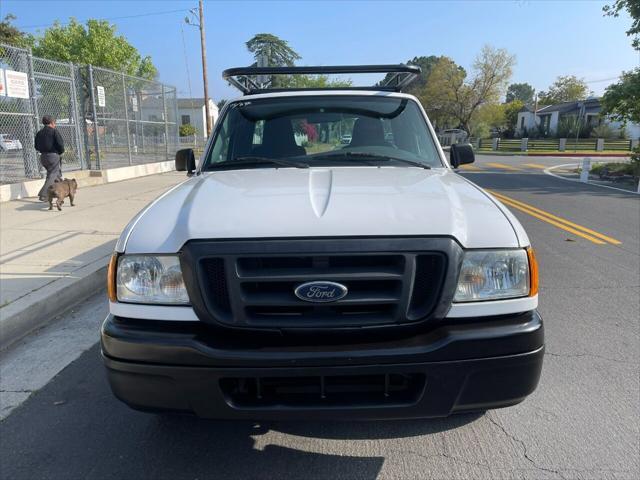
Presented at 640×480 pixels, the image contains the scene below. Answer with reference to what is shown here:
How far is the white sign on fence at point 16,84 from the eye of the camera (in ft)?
34.4

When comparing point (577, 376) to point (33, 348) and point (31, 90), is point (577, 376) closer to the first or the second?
point (33, 348)

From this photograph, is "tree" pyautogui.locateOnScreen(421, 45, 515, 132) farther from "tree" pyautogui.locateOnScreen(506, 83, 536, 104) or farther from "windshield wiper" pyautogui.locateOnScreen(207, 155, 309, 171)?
"tree" pyautogui.locateOnScreen(506, 83, 536, 104)

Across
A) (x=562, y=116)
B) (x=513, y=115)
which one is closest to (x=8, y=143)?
(x=562, y=116)

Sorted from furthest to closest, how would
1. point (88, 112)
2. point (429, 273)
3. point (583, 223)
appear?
point (88, 112) < point (583, 223) < point (429, 273)

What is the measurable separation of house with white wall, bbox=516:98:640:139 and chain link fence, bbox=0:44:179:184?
45864 millimetres

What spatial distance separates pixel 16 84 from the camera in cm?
1076

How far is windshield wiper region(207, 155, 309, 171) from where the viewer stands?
337cm

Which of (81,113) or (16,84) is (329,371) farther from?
(81,113)

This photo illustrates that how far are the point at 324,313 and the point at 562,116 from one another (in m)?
72.2

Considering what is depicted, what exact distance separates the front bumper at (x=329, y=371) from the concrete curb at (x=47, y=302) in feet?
8.20

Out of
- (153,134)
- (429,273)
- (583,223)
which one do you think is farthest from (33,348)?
(153,134)

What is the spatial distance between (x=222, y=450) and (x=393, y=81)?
12.3 ft

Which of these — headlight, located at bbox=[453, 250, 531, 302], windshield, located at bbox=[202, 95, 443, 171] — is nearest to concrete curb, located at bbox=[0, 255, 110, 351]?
windshield, located at bbox=[202, 95, 443, 171]

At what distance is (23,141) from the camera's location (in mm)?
11430
